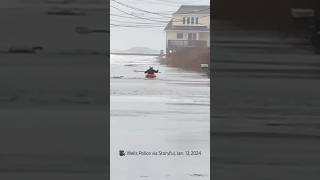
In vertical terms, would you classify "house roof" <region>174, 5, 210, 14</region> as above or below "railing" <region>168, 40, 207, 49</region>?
above

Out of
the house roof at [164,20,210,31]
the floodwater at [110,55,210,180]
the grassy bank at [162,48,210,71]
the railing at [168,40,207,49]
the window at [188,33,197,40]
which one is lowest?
the floodwater at [110,55,210,180]

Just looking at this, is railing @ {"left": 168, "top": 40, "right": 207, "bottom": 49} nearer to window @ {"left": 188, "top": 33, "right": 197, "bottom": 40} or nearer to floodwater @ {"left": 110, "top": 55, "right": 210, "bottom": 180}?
window @ {"left": 188, "top": 33, "right": 197, "bottom": 40}

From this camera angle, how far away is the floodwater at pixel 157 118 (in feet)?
13.5

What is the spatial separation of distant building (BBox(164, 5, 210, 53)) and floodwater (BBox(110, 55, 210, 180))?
0.71 feet

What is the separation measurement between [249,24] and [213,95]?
64 centimetres

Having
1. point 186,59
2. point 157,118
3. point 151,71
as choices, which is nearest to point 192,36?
point 186,59

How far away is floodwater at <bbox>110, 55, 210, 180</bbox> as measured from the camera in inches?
162

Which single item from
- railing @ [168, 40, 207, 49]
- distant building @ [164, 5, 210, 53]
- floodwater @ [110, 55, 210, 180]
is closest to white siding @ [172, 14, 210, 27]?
distant building @ [164, 5, 210, 53]

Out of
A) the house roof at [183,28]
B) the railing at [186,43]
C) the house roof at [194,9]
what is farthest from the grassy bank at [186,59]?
the house roof at [194,9]

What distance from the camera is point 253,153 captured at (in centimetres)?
425

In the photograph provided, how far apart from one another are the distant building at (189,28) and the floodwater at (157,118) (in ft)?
0.71

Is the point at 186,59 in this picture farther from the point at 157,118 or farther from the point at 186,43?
the point at 157,118
